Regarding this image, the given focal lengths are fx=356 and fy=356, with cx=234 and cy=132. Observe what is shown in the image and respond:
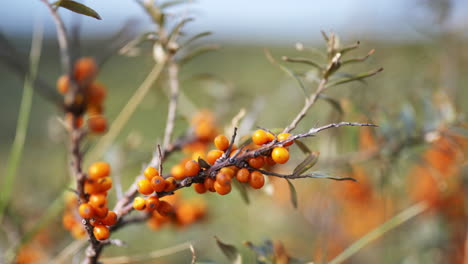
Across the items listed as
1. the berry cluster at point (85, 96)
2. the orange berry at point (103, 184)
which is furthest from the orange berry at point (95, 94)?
the orange berry at point (103, 184)

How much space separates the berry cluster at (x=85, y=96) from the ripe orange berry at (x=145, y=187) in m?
0.23

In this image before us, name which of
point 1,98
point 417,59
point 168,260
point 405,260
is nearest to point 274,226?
point 168,260

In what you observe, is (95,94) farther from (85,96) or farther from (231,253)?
(231,253)

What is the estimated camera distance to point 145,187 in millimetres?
377

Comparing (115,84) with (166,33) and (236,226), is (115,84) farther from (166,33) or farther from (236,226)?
(166,33)

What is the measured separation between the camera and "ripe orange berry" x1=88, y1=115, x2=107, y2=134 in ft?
1.98

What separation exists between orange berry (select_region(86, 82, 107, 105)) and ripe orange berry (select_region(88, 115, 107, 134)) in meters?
0.03

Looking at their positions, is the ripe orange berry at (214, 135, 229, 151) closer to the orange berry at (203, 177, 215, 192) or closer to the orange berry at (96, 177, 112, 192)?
the orange berry at (203, 177, 215, 192)

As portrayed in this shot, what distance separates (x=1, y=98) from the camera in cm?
459

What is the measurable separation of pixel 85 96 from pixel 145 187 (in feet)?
0.97

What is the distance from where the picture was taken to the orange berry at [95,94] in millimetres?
607

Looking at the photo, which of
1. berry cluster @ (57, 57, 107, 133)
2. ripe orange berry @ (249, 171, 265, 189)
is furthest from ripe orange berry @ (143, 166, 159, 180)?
berry cluster @ (57, 57, 107, 133)

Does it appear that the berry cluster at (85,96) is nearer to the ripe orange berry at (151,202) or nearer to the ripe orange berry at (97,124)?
the ripe orange berry at (97,124)

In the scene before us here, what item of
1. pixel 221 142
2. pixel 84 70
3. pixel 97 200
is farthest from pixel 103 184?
pixel 84 70
